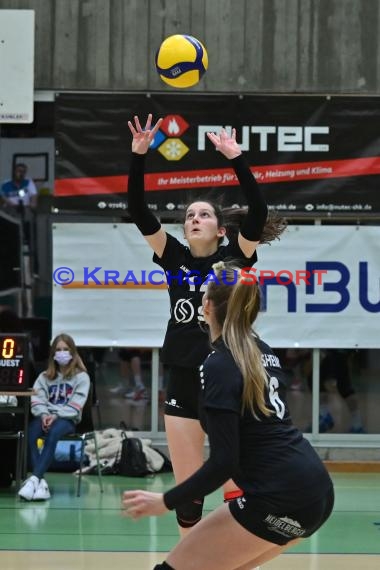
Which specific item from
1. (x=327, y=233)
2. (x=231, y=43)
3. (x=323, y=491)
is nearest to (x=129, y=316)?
(x=327, y=233)

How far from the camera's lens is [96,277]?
36.7 feet

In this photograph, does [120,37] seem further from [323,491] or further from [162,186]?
[323,491]

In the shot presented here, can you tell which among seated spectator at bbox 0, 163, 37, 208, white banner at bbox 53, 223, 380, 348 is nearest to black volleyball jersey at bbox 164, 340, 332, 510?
white banner at bbox 53, 223, 380, 348

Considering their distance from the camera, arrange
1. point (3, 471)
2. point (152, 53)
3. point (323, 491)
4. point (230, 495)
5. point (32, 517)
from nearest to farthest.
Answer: point (323, 491) → point (230, 495) → point (32, 517) → point (3, 471) → point (152, 53)

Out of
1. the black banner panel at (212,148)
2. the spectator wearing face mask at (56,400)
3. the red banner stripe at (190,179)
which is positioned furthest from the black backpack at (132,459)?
the red banner stripe at (190,179)

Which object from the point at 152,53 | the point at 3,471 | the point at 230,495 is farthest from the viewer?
the point at 152,53

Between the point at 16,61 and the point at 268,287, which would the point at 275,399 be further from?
the point at 16,61

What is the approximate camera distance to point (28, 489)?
30.0 ft

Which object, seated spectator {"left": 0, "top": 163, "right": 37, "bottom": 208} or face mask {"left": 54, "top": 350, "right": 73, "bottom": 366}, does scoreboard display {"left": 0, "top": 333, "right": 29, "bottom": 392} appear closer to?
face mask {"left": 54, "top": 350, "right": 73, "bottom": 366}

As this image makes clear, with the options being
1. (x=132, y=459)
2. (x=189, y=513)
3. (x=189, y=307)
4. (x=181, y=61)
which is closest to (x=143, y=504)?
(x=189, y=513)

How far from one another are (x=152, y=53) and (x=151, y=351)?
3.07 meters

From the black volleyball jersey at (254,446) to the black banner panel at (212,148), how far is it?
23.8ft

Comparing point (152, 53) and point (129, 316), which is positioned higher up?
point (152, 53)

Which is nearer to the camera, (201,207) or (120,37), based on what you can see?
(201,207)
